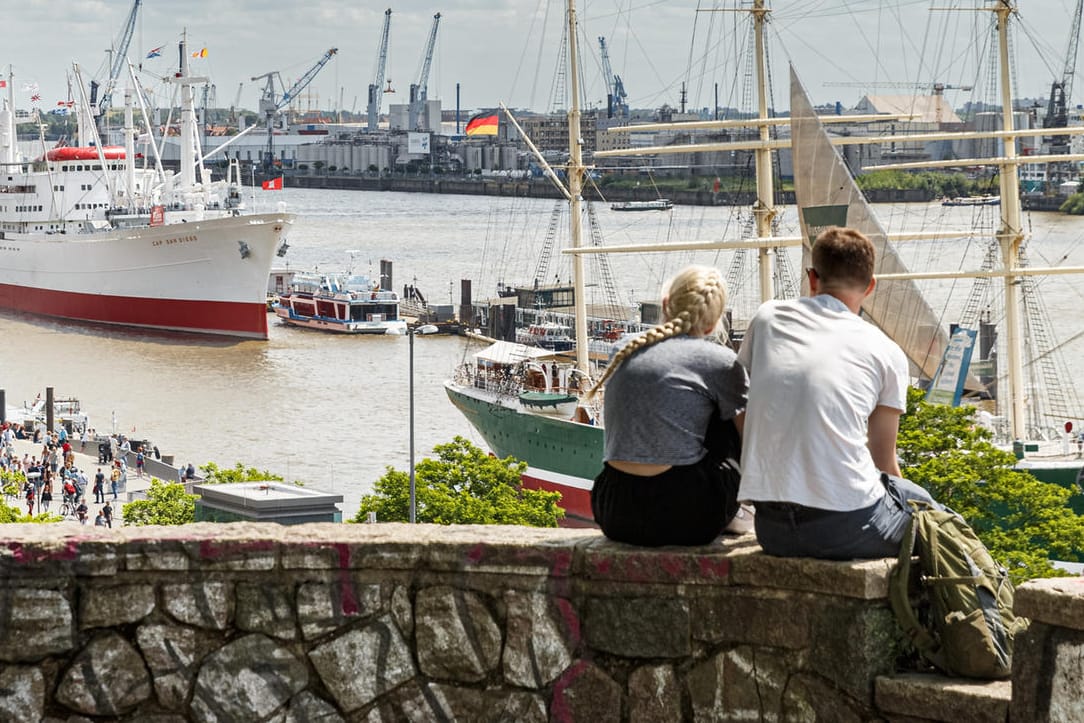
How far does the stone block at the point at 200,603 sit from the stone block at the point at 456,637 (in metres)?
0.55

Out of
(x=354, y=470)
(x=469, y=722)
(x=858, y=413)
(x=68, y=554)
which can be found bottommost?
(x=354, y=470)

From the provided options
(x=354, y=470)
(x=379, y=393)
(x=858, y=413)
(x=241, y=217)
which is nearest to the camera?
(x=858, y=413)

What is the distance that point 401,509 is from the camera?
83.3ft

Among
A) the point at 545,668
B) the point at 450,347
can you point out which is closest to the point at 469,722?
the point at 545,668

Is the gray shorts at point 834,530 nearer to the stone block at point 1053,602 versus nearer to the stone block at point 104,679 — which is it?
the stone block at point 1053,602

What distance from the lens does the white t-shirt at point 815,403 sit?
177 inches

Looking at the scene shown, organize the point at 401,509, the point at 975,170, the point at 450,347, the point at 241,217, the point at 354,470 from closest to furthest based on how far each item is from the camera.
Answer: the point at 401,509 → the point at 354,470 → the point at 450,347 → the point at 241,217 → the point at 975,170

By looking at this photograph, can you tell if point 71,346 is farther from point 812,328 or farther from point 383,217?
point 383,217

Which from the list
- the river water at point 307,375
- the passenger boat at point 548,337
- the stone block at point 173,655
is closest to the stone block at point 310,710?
the stone block at point 173,655

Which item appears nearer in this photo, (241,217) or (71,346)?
(71,346)

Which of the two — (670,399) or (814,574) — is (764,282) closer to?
(670,399)

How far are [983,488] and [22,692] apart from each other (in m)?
17.8

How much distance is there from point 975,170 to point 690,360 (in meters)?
124

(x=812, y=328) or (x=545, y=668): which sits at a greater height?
(x=812, y=328)
